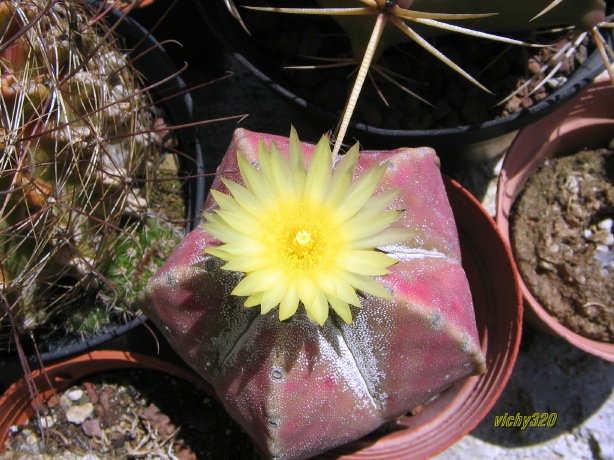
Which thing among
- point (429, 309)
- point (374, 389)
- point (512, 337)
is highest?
point (429, 309)

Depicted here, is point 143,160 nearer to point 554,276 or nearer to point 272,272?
point 272,272

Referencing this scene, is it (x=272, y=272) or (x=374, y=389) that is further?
(x=374, y=389)

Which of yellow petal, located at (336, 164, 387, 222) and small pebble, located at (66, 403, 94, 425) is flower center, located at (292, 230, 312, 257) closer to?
yellow petal, located at (336, 164, 387, 222)

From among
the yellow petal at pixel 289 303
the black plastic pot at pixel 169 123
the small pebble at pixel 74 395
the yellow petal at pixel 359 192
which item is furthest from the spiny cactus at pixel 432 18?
the small pebble at pixel 74 395

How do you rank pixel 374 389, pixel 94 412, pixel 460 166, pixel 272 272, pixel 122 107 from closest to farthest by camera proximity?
pixel 272 272, pixel 374 389, pixel 122 107, pixel 94 412, pixel 460 166

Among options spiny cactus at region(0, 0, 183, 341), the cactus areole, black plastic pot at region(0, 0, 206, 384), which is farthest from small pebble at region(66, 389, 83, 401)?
the cactus areole

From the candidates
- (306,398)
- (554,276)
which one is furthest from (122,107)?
(554,276)
